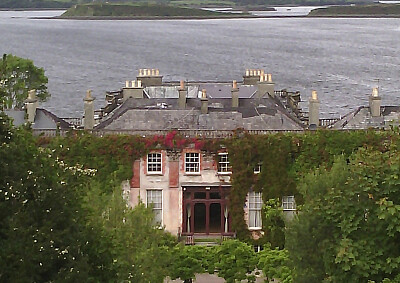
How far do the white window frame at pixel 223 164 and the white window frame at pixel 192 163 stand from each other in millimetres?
950

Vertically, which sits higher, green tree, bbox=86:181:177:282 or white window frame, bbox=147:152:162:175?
white window frame, bbox=147:152:162:175

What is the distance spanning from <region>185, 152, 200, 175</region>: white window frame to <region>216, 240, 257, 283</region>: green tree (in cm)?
708

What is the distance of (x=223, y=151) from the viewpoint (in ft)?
112

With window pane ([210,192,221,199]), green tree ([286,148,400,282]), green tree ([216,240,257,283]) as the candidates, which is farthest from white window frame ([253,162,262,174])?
green tree ([286,148,400,282])

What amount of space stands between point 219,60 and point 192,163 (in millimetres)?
95416

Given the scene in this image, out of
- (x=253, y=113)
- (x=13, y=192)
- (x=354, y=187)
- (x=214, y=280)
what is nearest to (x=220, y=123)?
(x=253, y=113)

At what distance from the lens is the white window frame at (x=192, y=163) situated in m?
34.4

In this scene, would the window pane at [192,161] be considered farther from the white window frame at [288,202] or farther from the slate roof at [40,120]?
the slate roof at [40,120]

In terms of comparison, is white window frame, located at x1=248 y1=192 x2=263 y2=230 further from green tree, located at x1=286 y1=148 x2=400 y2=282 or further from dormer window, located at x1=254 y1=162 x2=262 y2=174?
green tree, located at x1=286 y1=148 x2=400 y2=282

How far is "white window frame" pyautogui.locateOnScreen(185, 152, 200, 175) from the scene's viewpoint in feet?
113

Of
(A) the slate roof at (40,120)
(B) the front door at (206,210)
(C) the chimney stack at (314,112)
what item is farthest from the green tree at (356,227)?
(A) the slate roof at (40,120)

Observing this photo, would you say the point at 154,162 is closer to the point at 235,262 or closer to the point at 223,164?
the point at 223,164

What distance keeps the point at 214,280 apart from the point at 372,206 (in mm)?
14390

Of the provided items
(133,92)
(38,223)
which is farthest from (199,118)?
(38,223)
